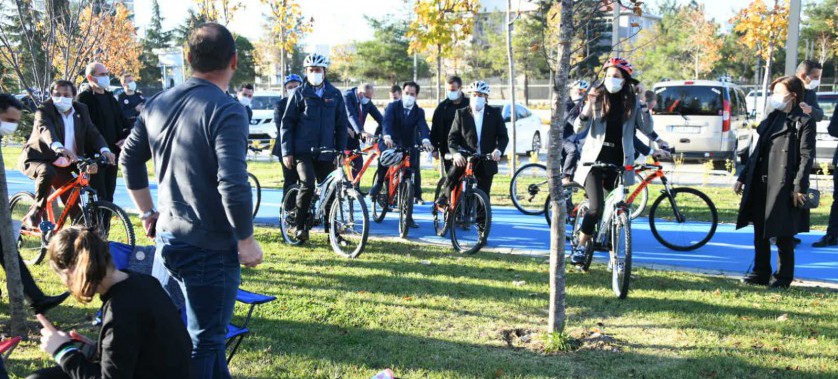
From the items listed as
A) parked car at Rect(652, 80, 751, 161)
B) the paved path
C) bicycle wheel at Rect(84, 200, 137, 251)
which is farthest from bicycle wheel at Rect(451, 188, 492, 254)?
parked car at Rect(652, 80, 751, 161)

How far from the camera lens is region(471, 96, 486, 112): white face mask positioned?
8711 millimetres

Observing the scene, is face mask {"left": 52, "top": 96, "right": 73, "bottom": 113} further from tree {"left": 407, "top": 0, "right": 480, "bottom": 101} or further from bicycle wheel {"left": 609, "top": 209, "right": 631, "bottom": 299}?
tree {"left": 407, "top": 0, "right": 480, "bottom": 101}

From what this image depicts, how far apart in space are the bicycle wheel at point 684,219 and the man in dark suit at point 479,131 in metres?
1.94

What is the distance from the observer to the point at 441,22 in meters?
13.5

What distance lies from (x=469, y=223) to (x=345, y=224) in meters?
1.37

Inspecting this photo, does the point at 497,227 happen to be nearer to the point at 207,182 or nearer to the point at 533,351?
the point at 533,351

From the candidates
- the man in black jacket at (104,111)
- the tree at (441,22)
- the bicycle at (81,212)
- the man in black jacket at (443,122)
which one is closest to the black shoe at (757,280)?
the man in black jacket at (443,122)

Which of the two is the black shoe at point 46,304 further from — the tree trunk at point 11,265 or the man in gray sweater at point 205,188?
the man in gray sweater at point 205,188

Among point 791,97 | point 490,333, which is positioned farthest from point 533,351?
point 791,97

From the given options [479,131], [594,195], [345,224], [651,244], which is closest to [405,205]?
[345,224]

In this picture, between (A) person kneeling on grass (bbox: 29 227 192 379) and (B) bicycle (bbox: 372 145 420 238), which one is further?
(B) bicycle (bbox: 372 145 420 238)

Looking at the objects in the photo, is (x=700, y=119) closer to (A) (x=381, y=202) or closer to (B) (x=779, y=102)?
(A) (x=381, y=202)

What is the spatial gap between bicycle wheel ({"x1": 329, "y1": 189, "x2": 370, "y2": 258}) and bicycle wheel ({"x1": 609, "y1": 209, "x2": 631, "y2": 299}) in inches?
104

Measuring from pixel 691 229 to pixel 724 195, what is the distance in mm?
4084
